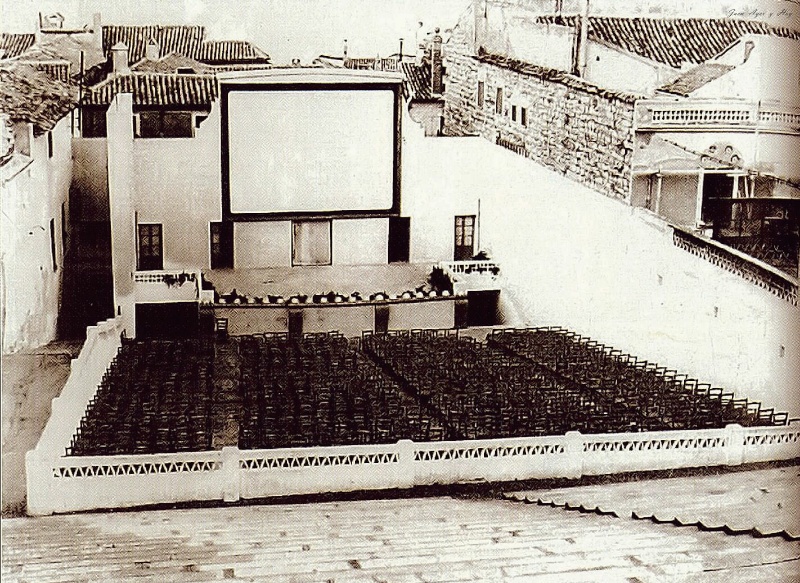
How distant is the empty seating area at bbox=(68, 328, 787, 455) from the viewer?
16.9ft

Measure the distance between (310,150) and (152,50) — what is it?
87cm

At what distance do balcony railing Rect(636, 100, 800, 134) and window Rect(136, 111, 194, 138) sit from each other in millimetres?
2288

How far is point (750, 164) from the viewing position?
5.61 meters

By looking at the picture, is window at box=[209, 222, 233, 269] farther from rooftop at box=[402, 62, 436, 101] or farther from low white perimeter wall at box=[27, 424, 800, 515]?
rooftop at box=[402, 62, 436, 101]

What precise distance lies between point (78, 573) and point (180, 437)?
2.49ft

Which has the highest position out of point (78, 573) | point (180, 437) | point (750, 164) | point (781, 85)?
point (781, 85)

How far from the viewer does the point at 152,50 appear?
502 cm

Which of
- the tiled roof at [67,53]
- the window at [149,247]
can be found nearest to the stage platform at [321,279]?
the window at [149,247]

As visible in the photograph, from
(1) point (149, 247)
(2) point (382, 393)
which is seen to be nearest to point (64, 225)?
(1) point (149, 247)

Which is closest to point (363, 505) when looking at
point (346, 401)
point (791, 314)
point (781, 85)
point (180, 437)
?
point (346, 401)

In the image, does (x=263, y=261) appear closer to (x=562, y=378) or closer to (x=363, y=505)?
(x=363, y=505)

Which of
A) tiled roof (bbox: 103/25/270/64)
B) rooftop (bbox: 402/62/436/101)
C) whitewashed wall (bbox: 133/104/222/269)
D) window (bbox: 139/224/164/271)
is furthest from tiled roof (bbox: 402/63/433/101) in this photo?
window (bbox: 139/224/164/271)

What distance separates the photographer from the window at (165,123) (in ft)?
16.7

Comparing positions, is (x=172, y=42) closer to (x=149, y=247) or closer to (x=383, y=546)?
(x=149, y=247)
